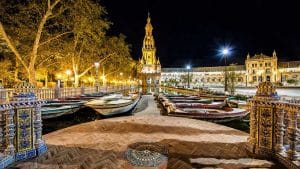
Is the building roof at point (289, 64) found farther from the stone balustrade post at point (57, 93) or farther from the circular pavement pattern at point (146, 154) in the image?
the circular pavement pattern at point (146, 154)

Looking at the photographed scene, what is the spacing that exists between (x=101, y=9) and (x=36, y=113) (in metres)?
18.1

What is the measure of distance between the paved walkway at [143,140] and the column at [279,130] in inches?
19.2

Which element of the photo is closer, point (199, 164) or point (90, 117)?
point (199, 164)

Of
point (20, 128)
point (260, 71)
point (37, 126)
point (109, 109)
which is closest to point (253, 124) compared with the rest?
point (37, 126)

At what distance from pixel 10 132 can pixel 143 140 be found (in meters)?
3.60

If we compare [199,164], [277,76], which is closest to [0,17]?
[199,164]

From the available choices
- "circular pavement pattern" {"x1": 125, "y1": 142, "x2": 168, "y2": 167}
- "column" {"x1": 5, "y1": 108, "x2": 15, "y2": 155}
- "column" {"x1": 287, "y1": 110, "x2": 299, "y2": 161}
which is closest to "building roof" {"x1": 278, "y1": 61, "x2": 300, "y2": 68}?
"column" {"x1": 287, "y1": 110, "x2": 299, "y2": 161}

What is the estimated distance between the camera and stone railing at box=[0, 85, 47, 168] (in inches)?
164

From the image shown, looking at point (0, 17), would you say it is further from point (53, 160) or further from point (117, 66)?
point (117, 66)

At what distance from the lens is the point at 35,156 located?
4586mm

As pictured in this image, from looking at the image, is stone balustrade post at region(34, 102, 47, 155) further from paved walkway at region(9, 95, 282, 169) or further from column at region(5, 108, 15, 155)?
column at region(5, 108, 15, 155)

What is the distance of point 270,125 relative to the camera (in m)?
4.57

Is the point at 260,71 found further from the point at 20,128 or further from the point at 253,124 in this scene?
the point at 20,128

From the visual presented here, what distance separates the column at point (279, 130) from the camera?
14.2 feet
